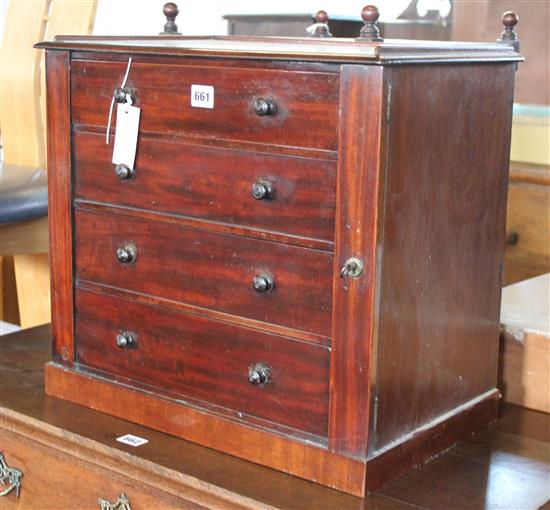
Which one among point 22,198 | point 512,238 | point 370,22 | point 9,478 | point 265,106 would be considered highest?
point 370,22

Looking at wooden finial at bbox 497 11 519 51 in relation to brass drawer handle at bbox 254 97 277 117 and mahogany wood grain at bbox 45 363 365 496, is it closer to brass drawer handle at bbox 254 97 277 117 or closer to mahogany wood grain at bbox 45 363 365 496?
brass drawer handle at bbox 254 97 277 117

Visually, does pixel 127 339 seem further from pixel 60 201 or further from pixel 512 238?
pixel 512 238

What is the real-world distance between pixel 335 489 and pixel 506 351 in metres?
0.48

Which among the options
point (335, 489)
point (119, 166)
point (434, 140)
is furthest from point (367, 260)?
point (119, 166)

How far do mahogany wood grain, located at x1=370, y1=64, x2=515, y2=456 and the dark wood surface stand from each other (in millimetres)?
74

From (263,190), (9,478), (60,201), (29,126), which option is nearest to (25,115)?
(29,126)

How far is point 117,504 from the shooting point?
4.85 feet

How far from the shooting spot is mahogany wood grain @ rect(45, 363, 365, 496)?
4.33 ft

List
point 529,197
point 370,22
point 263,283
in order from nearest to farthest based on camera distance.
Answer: point 370,22 < point 263,283 < point 529,197

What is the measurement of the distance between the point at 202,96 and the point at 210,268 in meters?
0.23

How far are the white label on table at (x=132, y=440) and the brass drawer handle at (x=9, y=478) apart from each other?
24cm

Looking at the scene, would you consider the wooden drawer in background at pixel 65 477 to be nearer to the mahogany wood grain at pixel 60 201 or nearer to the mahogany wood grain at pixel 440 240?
the mahogany wood grain at pixel 60 201

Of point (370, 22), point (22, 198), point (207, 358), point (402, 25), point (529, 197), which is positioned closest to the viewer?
point (370, 22)

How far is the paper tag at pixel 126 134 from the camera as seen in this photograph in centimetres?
145
